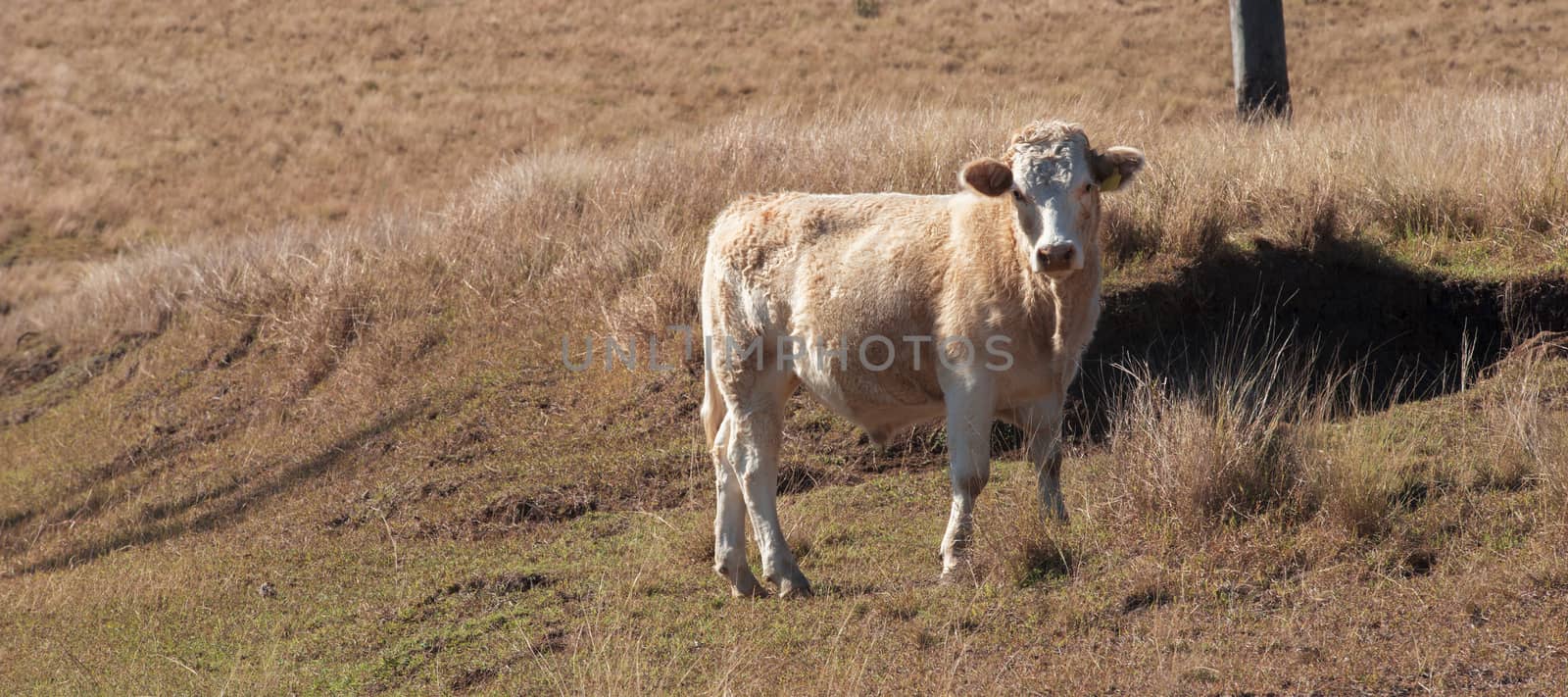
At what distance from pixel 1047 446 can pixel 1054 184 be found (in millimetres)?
1261

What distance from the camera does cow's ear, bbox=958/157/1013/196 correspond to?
642 cm

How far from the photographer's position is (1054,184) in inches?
243

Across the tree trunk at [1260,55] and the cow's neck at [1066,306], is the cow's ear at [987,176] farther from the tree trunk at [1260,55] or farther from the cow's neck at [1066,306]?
the tree trunk at [1260,55]

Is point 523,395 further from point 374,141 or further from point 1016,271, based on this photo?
point 374,141

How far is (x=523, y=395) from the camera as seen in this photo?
39.7 ft

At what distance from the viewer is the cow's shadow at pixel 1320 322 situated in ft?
29.2

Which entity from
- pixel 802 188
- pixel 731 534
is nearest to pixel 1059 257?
pixel 731 534

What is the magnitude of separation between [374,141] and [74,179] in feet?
21.3

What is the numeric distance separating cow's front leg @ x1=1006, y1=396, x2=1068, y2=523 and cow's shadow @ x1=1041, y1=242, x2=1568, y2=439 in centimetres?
224

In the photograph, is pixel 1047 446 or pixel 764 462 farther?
pixel 764 462

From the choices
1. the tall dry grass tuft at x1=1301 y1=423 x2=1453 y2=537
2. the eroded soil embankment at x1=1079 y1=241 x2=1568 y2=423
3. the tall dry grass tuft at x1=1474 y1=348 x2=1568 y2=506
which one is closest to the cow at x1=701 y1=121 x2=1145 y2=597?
the tall dry grass tuft at x1=1301 y1=423 x2=1453 y2=537

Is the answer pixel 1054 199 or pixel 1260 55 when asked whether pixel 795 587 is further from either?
pixel 1260 55

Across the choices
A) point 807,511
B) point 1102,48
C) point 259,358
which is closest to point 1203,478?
point 807,511

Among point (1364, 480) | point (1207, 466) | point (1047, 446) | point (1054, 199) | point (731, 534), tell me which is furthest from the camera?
point (731, 534)
